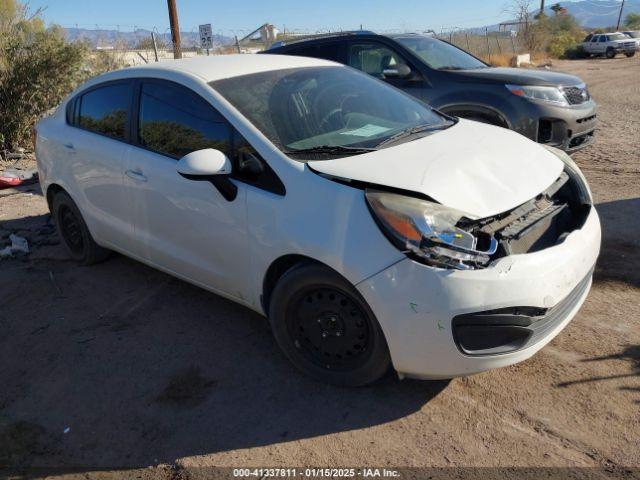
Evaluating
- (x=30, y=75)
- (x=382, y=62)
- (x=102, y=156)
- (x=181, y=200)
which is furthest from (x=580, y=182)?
(x=30, y=75)

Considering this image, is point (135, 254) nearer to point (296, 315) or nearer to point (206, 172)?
point (206, 172)

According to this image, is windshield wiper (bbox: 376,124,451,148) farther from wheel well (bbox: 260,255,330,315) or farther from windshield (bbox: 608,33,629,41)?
windshield (bbox: 608,33,629,41)

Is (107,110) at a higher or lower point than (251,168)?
higher

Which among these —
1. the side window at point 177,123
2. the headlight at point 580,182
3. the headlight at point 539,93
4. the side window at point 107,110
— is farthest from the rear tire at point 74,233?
the headlight at point 539,93

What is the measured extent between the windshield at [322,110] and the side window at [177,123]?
6.7 inches

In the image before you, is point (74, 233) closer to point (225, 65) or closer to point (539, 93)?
point (225, 65)

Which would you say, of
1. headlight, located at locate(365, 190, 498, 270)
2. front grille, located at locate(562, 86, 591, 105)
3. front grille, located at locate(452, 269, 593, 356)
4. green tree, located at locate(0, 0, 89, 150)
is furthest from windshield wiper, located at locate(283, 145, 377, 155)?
green tree, located at locate(0, 0, 89, 150)

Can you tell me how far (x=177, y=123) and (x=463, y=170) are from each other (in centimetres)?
188

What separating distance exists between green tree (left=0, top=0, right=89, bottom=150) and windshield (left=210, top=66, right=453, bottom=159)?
7.61 metres

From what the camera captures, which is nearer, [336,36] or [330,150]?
[330,150]

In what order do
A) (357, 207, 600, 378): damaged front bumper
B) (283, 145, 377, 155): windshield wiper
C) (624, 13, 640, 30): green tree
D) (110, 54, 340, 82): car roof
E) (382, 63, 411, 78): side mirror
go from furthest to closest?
1. (624, 13, 640, 30): green tree
2. (382, 63, 411, 78): side mirror
3. (110, 54, 340, 82): car roof
4. (283, 145, 377, 155): windshield wiper
5. (357, 207, 600, 378): damaged front bumper

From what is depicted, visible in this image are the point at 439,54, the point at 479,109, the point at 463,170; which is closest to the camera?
the point at 463,170

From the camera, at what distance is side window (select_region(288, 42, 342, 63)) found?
746 cm

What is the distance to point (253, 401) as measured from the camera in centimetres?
305
